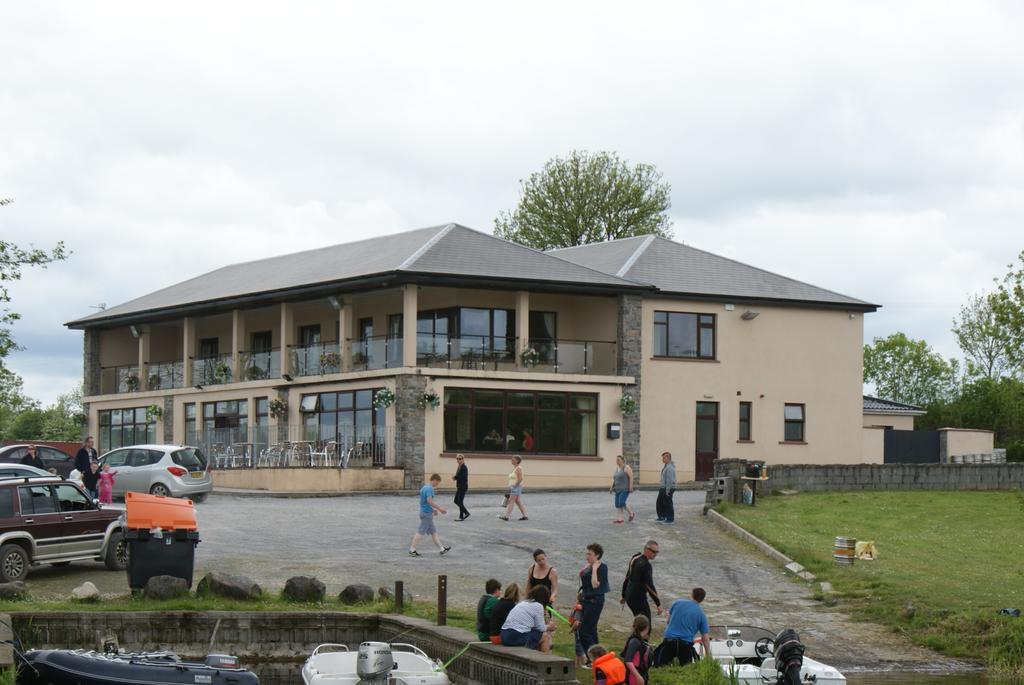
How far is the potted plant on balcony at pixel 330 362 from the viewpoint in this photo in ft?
146

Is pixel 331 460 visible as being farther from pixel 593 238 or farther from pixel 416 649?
pixel 593 238

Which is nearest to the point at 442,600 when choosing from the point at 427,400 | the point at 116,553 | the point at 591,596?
the point at 591,596

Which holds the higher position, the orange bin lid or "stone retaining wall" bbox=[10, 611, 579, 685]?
the orange bin lid

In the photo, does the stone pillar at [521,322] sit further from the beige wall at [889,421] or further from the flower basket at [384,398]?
the beige wall at [889,421]

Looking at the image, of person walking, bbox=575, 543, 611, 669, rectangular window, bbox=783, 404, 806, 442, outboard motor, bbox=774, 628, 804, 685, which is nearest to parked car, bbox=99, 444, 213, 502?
person walking, bbox=575, 543, 611, 669

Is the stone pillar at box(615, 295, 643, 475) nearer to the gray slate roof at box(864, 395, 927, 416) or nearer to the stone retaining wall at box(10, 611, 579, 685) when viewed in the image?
the gray slate roof at box(864, 395, 927, 416)

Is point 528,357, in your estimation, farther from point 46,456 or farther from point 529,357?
point 46,456

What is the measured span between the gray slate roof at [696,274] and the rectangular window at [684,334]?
2.79 feet

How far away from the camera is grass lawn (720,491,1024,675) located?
74.6 ft

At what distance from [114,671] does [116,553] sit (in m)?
6.59

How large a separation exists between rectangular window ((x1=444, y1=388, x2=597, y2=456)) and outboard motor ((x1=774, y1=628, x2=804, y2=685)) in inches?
947

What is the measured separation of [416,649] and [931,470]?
2251 cm

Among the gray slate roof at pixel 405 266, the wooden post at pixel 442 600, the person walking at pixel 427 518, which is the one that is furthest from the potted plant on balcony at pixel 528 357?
the wooden post at pixel 442 600

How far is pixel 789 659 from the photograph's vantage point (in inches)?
707
